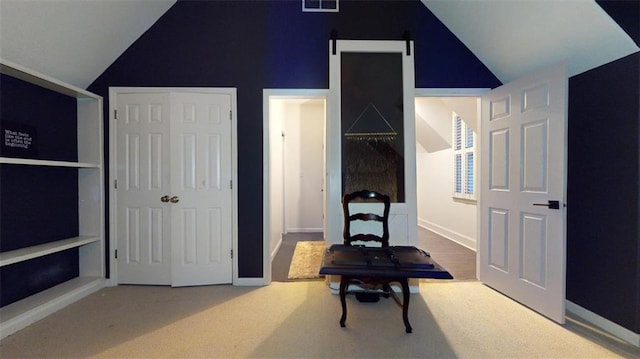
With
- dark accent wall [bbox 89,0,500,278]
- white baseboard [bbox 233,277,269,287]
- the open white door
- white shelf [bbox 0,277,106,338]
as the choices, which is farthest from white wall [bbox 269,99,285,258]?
the open white door

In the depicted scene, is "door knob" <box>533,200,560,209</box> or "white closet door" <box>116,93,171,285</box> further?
"white closet door" <box>116,93,171,285</box>

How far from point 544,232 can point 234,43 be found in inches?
139

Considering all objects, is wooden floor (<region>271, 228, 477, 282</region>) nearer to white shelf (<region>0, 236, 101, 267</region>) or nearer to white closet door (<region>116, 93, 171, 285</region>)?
white closet door (<region>116, 93, 171, 285</region>)

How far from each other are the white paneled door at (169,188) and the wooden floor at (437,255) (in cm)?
79

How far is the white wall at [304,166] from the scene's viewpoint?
18.5 feet

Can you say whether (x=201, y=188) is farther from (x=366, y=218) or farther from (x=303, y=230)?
(x=303, y=230)

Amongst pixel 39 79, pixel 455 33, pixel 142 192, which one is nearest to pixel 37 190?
pixel 142 192

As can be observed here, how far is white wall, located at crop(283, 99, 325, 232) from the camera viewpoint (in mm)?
5645

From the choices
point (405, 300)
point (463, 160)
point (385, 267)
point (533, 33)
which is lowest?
point (405, 300)

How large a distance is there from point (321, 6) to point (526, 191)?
110 inches

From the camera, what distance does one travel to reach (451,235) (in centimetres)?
488

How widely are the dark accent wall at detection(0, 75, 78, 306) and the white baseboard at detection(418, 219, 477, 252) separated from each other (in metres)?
5.30

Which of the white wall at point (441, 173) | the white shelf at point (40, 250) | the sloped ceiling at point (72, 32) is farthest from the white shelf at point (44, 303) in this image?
the white wall at point (441, 173)

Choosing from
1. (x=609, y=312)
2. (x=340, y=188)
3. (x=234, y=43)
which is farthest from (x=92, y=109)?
(x=609, y=312)
